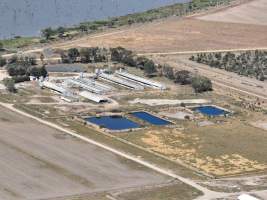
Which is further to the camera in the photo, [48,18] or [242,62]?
[48,18]

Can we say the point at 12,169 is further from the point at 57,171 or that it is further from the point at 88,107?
the point at 88,107

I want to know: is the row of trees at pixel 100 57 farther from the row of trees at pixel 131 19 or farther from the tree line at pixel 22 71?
the row of trees at pixel 131 19

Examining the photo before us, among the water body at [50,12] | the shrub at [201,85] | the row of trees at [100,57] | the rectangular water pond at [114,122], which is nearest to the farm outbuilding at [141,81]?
the shrub at [201,85]

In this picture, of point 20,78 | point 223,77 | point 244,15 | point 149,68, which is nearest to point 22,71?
point 20,78

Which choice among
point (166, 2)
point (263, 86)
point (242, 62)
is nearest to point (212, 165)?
point (263, 86)

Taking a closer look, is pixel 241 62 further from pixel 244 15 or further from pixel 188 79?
pixel 244 15

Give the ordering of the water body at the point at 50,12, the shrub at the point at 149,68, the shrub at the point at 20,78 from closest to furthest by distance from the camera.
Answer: the shrub at the point at 20,78 → the shrub at the point at 149,68 → the water body at the point at 50,12

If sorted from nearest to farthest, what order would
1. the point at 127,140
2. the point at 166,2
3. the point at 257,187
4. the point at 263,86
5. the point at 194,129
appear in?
the point at 257,187
the point at 127,140
the point at 194,129
the point at 263,86
the point at 166,2
